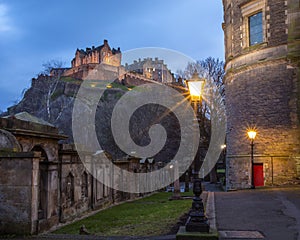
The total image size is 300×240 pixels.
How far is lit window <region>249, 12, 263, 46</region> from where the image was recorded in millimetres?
22016

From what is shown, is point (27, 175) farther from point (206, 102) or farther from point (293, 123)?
point (206, 102)

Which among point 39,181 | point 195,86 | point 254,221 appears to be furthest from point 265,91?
point 39,181

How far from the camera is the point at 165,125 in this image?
146 feet

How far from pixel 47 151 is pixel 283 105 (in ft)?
50.8

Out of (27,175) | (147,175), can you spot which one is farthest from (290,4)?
(27,175)

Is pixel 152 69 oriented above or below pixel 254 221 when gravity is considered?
above

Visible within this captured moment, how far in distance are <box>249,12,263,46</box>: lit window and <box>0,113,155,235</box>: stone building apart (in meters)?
13.8

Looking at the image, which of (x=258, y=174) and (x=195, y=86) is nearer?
(x=195, y=86)

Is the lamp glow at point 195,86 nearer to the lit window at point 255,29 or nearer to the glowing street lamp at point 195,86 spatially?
the glowing street lamp at point 195,86

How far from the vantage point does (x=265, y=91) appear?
69.8 ft

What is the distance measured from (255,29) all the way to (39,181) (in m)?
18.3

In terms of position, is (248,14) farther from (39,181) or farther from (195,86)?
(39,181)

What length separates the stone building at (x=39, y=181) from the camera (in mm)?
7043

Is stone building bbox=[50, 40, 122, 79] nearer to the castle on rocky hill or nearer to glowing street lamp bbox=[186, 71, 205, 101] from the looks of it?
the castle on rocky hill
